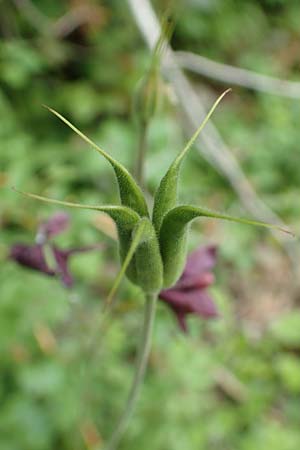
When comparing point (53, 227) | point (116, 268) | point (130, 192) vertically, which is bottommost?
point (116, 268)

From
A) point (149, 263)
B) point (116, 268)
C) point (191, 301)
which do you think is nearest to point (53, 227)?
point (191, 301)

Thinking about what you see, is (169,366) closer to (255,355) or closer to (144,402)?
(144,402)

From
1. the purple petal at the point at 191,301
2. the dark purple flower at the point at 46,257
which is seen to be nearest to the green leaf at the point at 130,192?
the purple petal at the point at 191,301

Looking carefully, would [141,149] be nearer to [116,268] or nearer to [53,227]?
[53,227]

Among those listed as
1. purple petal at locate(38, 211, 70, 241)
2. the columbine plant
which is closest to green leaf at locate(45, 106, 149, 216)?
the columbine plant

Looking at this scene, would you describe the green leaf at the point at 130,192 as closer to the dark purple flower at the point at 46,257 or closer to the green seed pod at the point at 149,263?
the green seed pod at the point at 149,263

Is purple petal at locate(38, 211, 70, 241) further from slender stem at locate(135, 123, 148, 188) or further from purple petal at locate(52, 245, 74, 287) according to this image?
slender stem at locate(135, 123, 148, 188)
